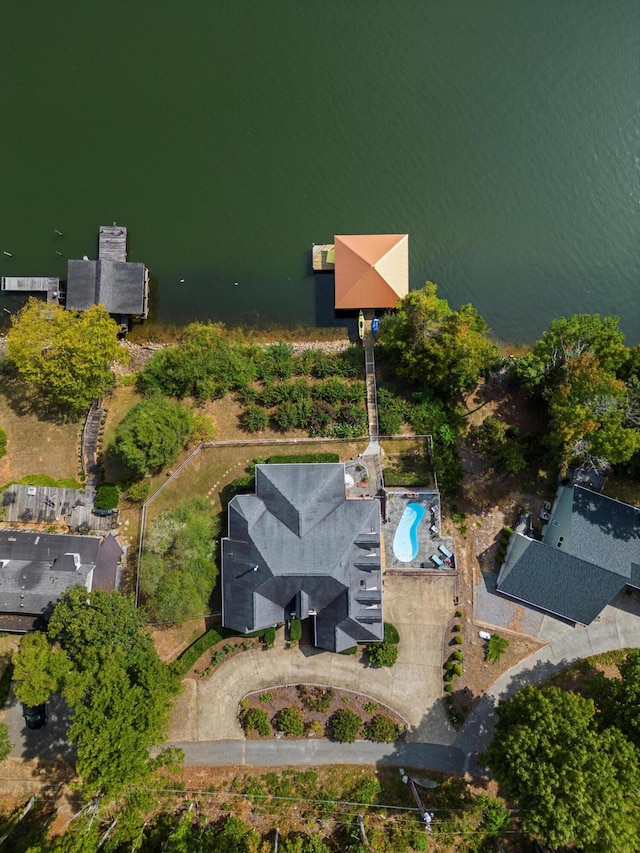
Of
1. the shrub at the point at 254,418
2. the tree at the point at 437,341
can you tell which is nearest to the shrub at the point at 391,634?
the shrub at the point at 254,418

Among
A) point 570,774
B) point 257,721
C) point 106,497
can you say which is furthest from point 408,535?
point 106,497

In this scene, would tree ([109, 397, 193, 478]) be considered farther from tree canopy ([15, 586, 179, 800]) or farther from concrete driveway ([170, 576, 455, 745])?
concrete driveway ([170, 576, 455, 745])

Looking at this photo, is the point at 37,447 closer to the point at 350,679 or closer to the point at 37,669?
the point at 37,669

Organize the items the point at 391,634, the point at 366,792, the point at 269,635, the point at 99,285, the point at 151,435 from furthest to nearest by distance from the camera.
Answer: the point at 99,285 → the point at 391,634 → the point at 269,635 → the point at 151,435 → the point at 366,792

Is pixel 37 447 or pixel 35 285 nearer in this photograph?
pixel 37 447

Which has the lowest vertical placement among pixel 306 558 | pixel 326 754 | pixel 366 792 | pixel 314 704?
pixel 366 792

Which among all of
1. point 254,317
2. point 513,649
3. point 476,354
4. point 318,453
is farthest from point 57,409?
point 513,649

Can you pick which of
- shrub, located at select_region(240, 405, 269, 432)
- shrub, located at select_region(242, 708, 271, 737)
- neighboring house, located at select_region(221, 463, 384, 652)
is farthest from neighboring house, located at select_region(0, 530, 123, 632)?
shrub, located at select_region(242, 708, 271, 737)
